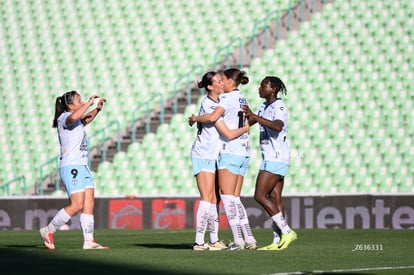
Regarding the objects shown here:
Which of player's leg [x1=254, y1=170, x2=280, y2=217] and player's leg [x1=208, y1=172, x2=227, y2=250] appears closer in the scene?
player's leg [x1=254, y1=170, x2=280, y2=217]

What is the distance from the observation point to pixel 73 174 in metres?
12.4

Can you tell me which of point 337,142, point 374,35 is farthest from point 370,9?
point 337,142

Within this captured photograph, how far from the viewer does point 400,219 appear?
19141mm

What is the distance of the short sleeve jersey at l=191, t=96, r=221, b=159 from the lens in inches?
466

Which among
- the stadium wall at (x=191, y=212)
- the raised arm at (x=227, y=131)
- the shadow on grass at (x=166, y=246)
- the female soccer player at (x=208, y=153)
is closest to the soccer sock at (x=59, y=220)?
the shadow on grass at (x=166, y=246)

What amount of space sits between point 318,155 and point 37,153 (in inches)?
306

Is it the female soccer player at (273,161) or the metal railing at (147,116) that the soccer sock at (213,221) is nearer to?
the female soccer player at (273,161)

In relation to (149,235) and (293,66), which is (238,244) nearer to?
(149,235)

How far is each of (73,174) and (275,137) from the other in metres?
2.56

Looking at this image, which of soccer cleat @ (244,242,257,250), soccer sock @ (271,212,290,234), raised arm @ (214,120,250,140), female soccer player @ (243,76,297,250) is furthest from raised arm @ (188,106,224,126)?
soccer cleat @ (244,242,257,250)

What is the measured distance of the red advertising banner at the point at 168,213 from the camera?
67.9ft

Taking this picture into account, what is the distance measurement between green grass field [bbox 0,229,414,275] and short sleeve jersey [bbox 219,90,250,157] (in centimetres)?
123

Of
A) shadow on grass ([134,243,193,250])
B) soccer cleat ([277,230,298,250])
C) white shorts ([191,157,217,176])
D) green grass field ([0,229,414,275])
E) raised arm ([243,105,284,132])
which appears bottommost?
shadow on grass ([134,243,193,250])

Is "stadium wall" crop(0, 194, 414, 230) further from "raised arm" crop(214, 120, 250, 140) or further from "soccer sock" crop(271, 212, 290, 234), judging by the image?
"raised arm" crop(214, 120, 250, 140)
